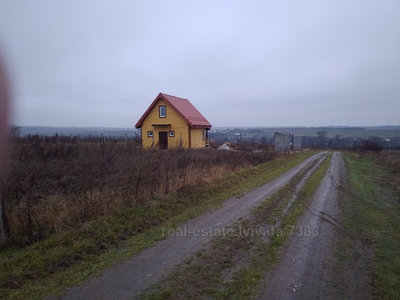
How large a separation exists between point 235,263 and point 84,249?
265 cm

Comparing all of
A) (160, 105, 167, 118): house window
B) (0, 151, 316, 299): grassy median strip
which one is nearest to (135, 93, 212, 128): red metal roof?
(160, 105, 167, 118): house window

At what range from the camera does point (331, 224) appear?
699 cm

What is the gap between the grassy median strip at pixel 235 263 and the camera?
152 inches

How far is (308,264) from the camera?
4797 millimetres

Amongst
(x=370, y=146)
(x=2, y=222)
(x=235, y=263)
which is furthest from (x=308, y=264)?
(x=370, y=146)

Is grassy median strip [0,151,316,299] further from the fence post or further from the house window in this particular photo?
the house window

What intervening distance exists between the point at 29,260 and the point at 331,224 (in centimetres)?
626

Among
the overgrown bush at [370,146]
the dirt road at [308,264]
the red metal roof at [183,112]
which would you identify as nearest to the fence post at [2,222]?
the dirt road at [308,264]

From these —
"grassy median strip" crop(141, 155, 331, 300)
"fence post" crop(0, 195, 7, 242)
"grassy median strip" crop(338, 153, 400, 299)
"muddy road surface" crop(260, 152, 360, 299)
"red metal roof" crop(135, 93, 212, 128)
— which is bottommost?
"grassy median strip" crop(338, 153, 400, 299)

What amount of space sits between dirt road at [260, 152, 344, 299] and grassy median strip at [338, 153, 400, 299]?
0.32 metres

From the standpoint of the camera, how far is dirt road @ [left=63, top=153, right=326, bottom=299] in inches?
153

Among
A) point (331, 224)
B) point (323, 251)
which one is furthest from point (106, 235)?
point (331, 224)

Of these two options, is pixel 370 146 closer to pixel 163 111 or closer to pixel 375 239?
pixel 163 111

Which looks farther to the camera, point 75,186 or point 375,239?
point 75,186
